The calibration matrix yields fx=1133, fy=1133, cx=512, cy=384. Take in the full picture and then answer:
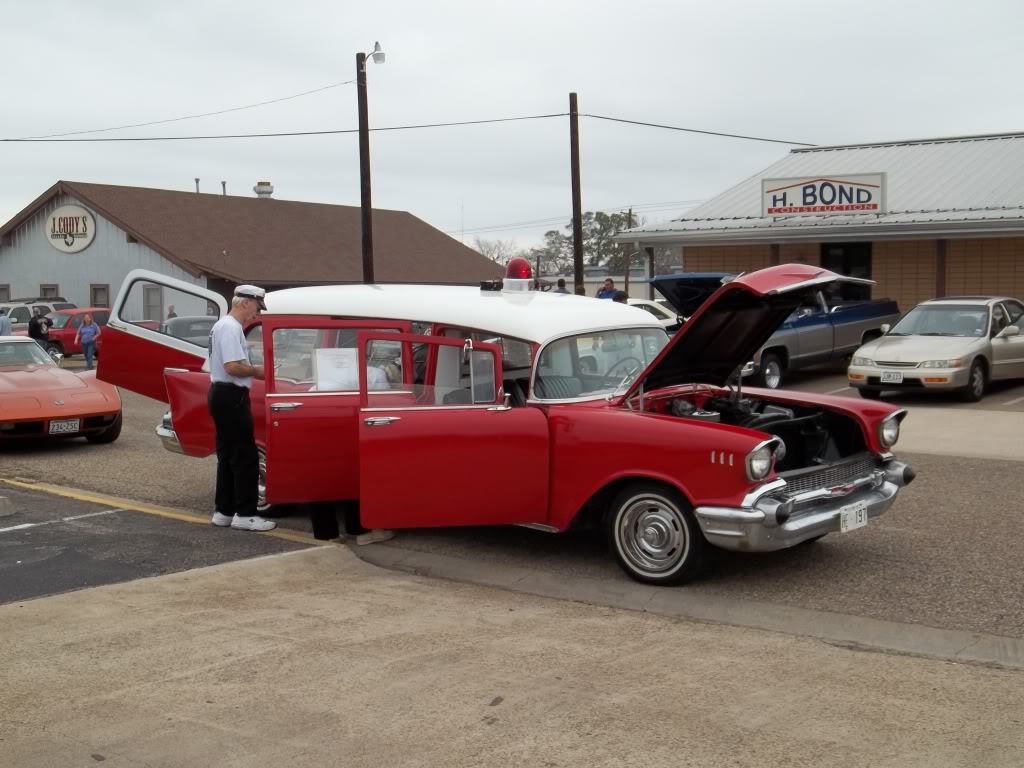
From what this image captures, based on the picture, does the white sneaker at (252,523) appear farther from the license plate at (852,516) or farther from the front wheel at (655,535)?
the license plate at (852,516)

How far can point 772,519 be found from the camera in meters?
6.22

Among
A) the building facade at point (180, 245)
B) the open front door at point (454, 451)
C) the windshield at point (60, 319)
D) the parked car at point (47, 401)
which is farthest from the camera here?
the building facade at point (180, 245)

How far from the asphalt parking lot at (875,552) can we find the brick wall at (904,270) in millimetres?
13113

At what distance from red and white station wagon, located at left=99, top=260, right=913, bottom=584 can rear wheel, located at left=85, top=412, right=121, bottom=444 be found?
5242 mm

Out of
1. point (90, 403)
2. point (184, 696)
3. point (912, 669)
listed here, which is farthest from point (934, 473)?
point (90, 403)

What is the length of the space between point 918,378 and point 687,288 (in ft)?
16.1

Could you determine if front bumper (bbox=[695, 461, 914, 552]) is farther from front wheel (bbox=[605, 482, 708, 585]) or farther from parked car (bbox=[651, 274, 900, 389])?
parked car (bbox=[651, 274, 900, 389])

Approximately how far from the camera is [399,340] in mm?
7195

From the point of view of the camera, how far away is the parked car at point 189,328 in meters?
10.5

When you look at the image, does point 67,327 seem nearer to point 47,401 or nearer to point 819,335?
point 47,401

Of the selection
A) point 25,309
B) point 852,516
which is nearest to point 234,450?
point 852,516

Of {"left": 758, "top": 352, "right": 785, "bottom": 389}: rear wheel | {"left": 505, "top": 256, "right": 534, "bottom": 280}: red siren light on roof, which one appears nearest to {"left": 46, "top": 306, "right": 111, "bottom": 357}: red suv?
{"left": 758, "top": 352, "right": 785, "bottom": 389}: rear wheel

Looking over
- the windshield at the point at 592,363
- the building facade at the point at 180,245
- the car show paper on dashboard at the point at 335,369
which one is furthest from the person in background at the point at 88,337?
the windshield at the point at 592,363

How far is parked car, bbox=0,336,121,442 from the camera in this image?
39.2 feet
